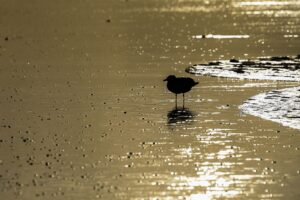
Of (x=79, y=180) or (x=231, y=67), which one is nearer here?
(x=79, y=180)

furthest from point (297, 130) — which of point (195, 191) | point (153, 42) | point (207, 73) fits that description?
point (153, 42)

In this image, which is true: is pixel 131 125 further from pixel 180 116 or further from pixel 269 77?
pixel 269 77

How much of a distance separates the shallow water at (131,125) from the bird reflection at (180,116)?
0.05 metres

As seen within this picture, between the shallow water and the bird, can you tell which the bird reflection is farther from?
the bird

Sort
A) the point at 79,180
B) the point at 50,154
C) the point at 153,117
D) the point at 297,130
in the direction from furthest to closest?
the point at 153,117 → the point at 297,130 → the point at 50,154 → the point at 79,180

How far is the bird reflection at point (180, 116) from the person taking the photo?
68.5 ft

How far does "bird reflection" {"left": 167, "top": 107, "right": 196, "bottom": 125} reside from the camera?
68.5 ft

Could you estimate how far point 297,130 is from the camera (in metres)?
19.4

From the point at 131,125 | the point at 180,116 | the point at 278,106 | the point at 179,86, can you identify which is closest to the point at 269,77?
the point at 179,86

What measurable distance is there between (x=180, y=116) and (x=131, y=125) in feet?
5.43

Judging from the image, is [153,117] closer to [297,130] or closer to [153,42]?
[297,130]

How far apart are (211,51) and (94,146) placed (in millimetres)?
18002

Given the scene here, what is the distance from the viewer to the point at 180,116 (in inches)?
846

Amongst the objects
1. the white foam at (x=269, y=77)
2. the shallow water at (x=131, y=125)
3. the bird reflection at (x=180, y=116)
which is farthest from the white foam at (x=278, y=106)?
the bird reflection at (x=180, y=116)
